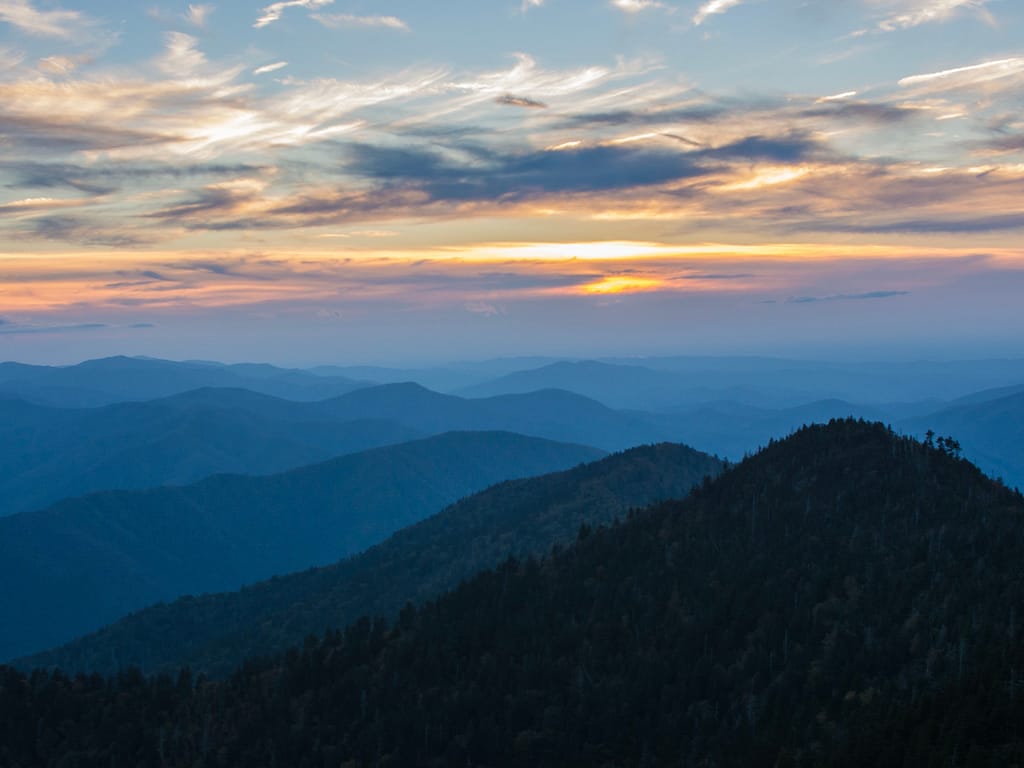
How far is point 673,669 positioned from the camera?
6033 inches

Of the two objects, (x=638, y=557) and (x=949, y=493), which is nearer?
(x=949, y=493)

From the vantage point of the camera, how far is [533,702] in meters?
158

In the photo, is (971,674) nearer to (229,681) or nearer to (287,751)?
(287,751)

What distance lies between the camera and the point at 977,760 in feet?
266

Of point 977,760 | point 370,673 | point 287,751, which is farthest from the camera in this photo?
point 370,673

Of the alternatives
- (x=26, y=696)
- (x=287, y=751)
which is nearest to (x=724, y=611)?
(x=287, y=751)

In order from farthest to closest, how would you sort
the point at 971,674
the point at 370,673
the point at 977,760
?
the point at 370,673, the point at 971,674, the point at 977,760

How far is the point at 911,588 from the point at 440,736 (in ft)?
294

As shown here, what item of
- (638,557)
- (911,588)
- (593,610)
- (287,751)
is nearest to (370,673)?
(287,751)

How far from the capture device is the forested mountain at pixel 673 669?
416ft

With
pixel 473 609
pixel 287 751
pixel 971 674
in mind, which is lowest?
pixel 287 751

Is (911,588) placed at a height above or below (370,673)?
above

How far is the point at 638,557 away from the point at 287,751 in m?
88.0

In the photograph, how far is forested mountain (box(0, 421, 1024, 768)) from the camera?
12694 cm
